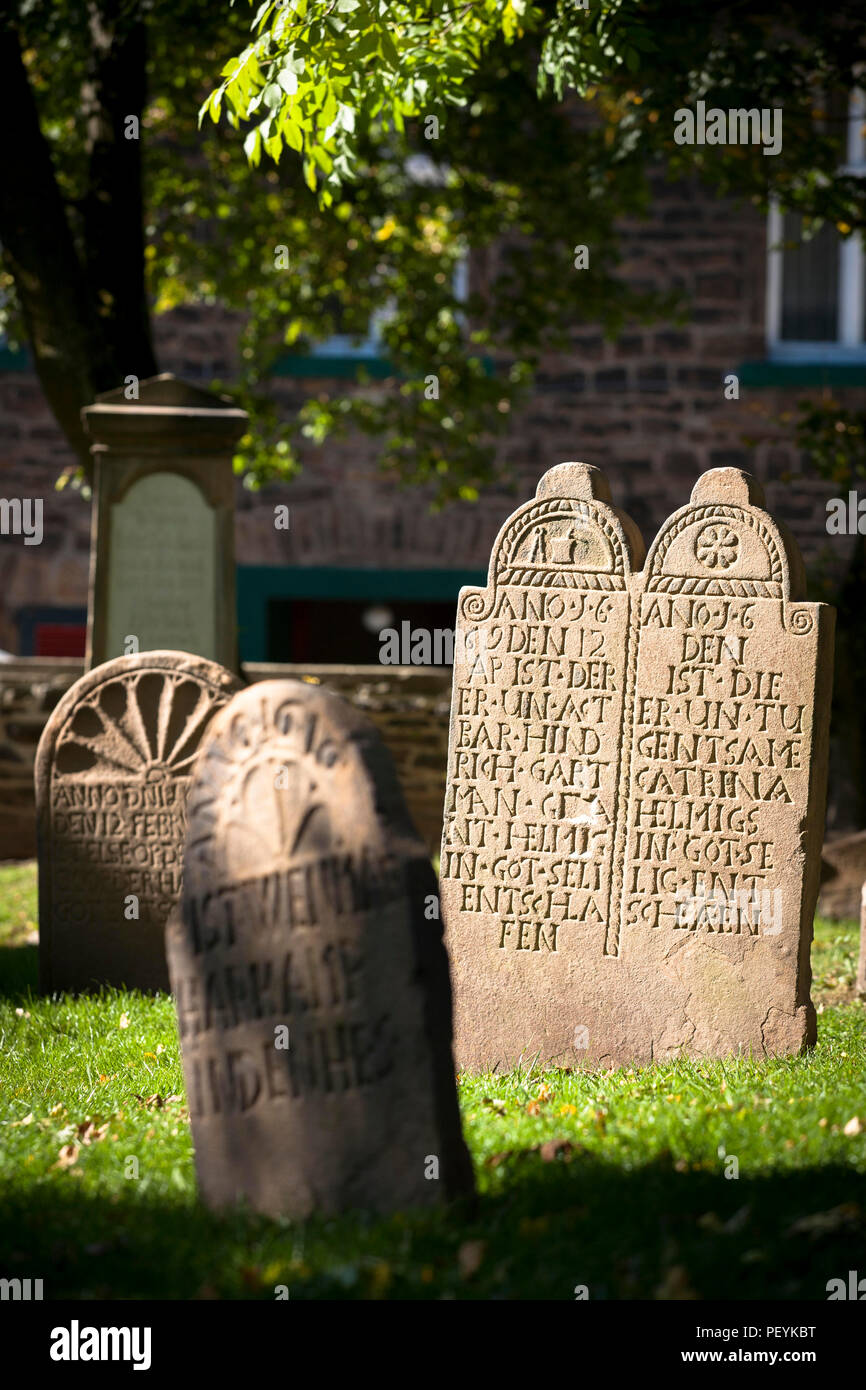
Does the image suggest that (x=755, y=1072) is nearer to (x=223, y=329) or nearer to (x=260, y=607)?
(x=260, y=607)

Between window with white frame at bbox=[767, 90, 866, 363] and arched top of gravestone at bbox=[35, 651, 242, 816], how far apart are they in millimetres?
8520

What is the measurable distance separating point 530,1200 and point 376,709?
735 centimetres

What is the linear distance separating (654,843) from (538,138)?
737cm

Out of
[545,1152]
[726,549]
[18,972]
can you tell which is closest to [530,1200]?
[545,1152]

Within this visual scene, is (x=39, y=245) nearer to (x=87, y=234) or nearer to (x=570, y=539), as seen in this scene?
(x=87, y=234)

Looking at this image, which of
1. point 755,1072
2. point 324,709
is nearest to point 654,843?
point 755,1072

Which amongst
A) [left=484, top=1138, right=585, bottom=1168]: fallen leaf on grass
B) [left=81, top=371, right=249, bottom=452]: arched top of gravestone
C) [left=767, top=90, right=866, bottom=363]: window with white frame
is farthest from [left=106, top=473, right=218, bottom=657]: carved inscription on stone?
[left=767, top=90, right=866, bottom=363]: window with white frame

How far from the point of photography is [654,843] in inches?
204

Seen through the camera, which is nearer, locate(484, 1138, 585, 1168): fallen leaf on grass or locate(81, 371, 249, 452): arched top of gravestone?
locate(484, 1138, 585, 1168): fallen leaf on grass

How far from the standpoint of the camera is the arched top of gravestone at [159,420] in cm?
822

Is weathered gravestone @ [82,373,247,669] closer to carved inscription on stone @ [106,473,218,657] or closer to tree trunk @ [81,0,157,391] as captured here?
carved inscription on stone @ [106,473,218,657]

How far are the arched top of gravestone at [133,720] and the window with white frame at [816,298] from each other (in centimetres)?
852

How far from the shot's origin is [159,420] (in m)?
8.22

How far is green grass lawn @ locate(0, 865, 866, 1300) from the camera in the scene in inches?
127
